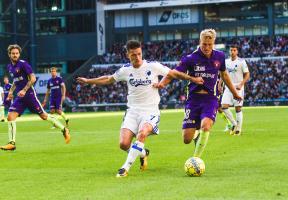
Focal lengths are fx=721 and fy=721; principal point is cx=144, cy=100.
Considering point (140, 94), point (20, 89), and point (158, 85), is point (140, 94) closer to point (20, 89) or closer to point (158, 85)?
point (158, 85)

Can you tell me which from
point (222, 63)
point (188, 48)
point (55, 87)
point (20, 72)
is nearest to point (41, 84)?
point (188, 48)

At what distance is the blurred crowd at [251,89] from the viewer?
202 ft

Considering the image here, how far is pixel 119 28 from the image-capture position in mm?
85812

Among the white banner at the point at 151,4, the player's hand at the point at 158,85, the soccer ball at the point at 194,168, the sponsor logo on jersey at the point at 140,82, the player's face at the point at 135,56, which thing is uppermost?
the white banner at the point at 151,4

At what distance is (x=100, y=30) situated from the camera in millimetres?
81562

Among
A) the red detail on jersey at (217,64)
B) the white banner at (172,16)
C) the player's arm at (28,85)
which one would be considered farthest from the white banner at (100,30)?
the red detail on jersey at (217,64)

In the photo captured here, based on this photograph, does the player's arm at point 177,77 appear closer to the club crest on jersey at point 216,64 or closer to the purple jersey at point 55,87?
the club crest on jersey at point 216,64

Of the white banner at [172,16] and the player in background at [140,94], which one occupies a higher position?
the white banner at [172,16]

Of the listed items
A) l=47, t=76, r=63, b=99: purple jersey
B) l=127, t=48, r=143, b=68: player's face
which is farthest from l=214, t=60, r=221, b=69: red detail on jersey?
l=47, t=76, r=63, b=99: purple jersey

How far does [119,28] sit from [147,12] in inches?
151

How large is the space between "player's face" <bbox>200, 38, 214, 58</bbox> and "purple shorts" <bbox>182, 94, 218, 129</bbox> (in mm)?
730

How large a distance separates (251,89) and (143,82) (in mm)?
50744

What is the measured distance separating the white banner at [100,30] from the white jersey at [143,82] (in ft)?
225

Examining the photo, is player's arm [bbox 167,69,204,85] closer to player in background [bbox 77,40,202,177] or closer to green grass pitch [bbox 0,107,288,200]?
player in background [bbox 77,40,202,177]
